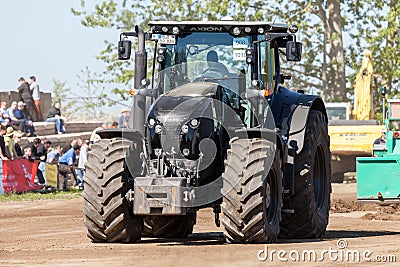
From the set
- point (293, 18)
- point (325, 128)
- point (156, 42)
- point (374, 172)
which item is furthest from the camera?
point (293, 18)

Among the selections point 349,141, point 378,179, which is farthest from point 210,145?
point 349,141

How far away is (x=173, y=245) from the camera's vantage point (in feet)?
37.9

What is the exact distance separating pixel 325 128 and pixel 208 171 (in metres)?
3.02

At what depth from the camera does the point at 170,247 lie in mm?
11211

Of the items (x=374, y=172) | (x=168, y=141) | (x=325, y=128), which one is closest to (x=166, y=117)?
(x=168, y=141)

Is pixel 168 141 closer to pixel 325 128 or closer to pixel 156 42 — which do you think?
pixel 156 42

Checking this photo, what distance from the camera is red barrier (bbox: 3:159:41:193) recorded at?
22500mm

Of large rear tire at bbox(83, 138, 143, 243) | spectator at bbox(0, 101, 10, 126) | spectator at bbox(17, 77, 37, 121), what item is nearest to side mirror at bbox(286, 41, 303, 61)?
large rear tire at bbox(83, 138, 143, 243)

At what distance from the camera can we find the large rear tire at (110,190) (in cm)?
1123

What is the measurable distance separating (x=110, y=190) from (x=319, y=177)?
4055mm

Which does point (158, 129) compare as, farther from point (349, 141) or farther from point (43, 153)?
point (349, 141)

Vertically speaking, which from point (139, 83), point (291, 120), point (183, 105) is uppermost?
point (139, 83)

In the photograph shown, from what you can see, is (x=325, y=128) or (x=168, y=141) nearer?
(x=168, y=141)

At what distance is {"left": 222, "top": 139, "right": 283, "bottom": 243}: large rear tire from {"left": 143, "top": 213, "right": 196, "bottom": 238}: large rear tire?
177cm
